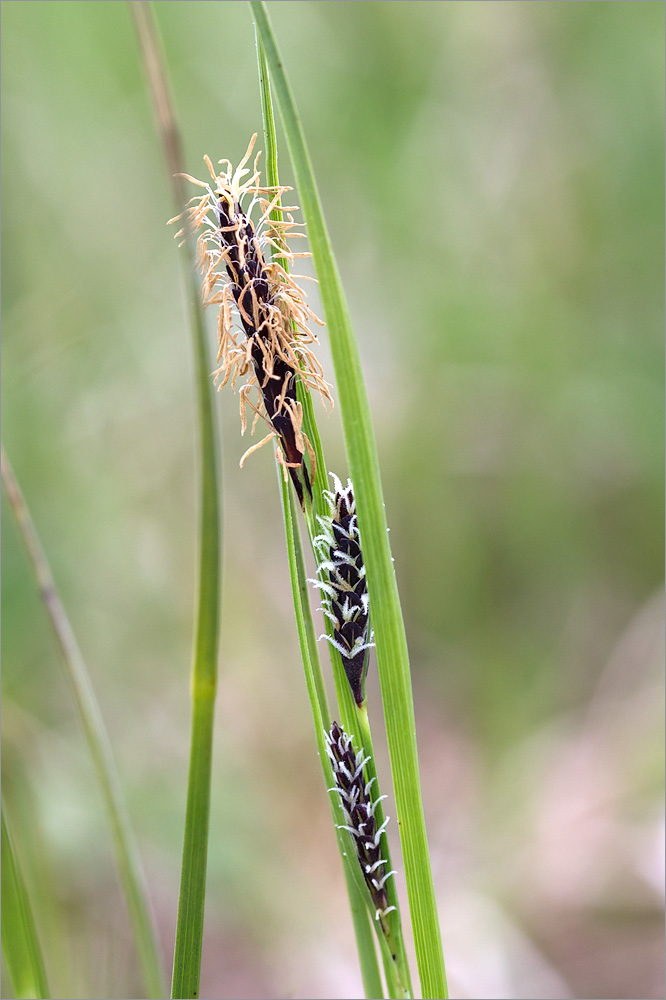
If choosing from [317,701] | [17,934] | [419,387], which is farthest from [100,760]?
[419,387]

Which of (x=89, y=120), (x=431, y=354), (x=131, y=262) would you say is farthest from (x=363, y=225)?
(x=89, y=120)

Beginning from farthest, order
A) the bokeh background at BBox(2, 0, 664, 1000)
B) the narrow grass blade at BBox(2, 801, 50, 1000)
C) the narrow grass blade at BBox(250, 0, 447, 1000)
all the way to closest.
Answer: the bokeh background at BBox(2, 0, 664, 1000), the narrow grass blade at BBox(2, 801, 50, 1000), the narrow grass blade at BBox(250, 0, 447, 1000)

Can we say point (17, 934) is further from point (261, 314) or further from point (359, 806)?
point (261, 314)

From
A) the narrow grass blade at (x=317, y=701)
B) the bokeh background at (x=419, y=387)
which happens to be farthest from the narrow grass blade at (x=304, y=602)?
the bokeh background at (x=419, y=387)

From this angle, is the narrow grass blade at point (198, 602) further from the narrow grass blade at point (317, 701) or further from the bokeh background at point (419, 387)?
the bokeh background at point (419, 387)

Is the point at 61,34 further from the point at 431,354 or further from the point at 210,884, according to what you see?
the point at 210,884

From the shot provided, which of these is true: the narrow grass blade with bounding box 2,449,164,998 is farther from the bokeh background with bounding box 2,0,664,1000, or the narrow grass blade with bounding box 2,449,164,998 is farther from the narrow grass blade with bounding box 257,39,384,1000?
the bokeh background with bounding box 2,0,664,1000

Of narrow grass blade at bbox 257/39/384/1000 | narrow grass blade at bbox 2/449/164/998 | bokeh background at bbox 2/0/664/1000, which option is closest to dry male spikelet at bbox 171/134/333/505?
narrow grass blade at bbox 257/39/384/1000
